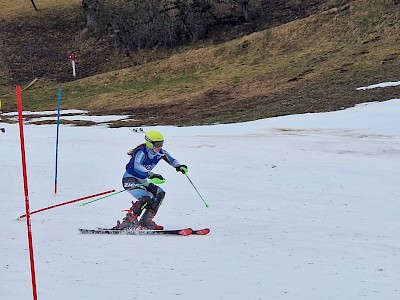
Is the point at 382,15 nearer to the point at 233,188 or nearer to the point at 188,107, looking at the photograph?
Answer: the point at 188,107

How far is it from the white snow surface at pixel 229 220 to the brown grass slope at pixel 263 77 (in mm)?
10402

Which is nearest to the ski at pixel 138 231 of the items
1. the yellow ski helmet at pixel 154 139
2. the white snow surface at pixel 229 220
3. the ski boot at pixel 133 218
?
the ski boot at pixel 133 218

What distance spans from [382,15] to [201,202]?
120 feet

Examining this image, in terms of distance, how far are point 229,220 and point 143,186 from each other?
1.88m

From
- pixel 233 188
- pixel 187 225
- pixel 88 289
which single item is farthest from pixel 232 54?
pixel 88 289

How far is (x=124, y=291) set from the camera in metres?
7.43

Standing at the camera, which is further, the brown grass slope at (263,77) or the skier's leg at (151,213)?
the brown grass slope at (263,77)

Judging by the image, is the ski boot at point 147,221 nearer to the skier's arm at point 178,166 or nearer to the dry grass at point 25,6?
the skier's arm at point 178,166

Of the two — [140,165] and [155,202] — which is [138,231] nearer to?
[155,202]

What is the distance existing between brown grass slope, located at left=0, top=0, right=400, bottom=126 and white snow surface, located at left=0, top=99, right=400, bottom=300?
10.4 m

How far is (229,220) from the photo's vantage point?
11.8 meters

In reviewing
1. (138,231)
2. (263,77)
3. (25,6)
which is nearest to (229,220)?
(138,231)

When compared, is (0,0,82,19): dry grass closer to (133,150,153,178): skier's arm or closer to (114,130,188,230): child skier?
(114,130,188,230): child skier

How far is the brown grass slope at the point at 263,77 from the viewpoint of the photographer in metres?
33.9
